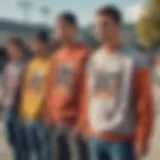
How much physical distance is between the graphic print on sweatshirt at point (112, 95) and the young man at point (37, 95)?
1.14m

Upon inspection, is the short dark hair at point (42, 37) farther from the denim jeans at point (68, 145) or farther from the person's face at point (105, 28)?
the person's face at point (105, 28)

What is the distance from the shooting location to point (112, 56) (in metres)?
4.24

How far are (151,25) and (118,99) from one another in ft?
179

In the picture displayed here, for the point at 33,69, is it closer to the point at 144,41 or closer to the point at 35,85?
the point at 35,85

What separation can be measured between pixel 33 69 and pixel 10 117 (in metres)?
0.72

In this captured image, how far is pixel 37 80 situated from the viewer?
5457mm

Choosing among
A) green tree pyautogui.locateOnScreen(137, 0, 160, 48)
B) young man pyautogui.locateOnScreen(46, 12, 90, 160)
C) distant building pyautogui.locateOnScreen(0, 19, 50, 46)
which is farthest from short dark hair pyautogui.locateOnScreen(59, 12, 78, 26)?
distant building pyautogui.locateOnScreen(0, 19, 50, 46)

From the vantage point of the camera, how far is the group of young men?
4.21 meters

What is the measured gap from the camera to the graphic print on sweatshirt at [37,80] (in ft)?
17.8

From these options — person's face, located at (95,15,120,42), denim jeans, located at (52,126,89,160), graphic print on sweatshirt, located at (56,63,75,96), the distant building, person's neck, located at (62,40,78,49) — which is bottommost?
denim jeans, located at (52,126,89,160)

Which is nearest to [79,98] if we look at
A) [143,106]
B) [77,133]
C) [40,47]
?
[77,133]

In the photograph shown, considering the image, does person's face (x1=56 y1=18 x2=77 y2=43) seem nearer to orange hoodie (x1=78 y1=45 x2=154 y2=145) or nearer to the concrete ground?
orange hoodie (x1=78 y1=45 x2=154 y2=145)

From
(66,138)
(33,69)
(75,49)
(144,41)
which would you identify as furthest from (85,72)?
(144,41)

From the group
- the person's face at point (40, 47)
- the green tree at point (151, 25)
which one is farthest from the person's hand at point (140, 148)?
the green tree at point (151, 25)
